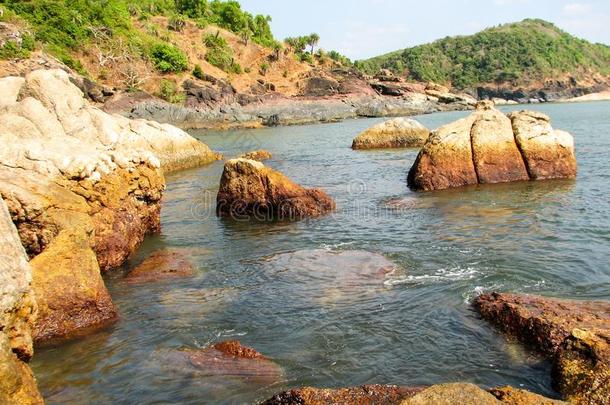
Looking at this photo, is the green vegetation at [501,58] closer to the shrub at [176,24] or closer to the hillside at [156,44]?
the hillside at [156,44]

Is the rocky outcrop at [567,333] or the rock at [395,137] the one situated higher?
the rock at [395,137]

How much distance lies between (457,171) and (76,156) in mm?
12881

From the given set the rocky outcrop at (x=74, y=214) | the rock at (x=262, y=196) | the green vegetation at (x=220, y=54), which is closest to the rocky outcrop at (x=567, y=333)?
the rocky outcrop at (x=74, y=214)

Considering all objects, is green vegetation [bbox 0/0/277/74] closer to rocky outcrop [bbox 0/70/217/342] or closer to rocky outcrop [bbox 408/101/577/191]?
rocky outcrop [bbox 0/70/217/342]

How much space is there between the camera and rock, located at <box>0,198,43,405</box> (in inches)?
186

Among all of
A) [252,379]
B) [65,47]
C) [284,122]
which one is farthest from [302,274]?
[65,47]

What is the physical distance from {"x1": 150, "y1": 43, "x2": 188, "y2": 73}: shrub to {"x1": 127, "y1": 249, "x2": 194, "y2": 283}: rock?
67.6 m

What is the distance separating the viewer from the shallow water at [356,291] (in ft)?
22.4

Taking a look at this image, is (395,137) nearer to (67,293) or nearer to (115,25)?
(67,293)

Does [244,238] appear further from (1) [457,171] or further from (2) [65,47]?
(2) [65,47]

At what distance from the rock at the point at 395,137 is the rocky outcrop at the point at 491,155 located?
14.7 metres

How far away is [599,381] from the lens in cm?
521

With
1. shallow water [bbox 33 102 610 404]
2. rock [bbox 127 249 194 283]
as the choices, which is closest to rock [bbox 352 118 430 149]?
shallow water [bbox 33 102 610 404]

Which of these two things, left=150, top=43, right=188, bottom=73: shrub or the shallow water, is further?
left=150, top=43, right=188, bottom=73: shrub
